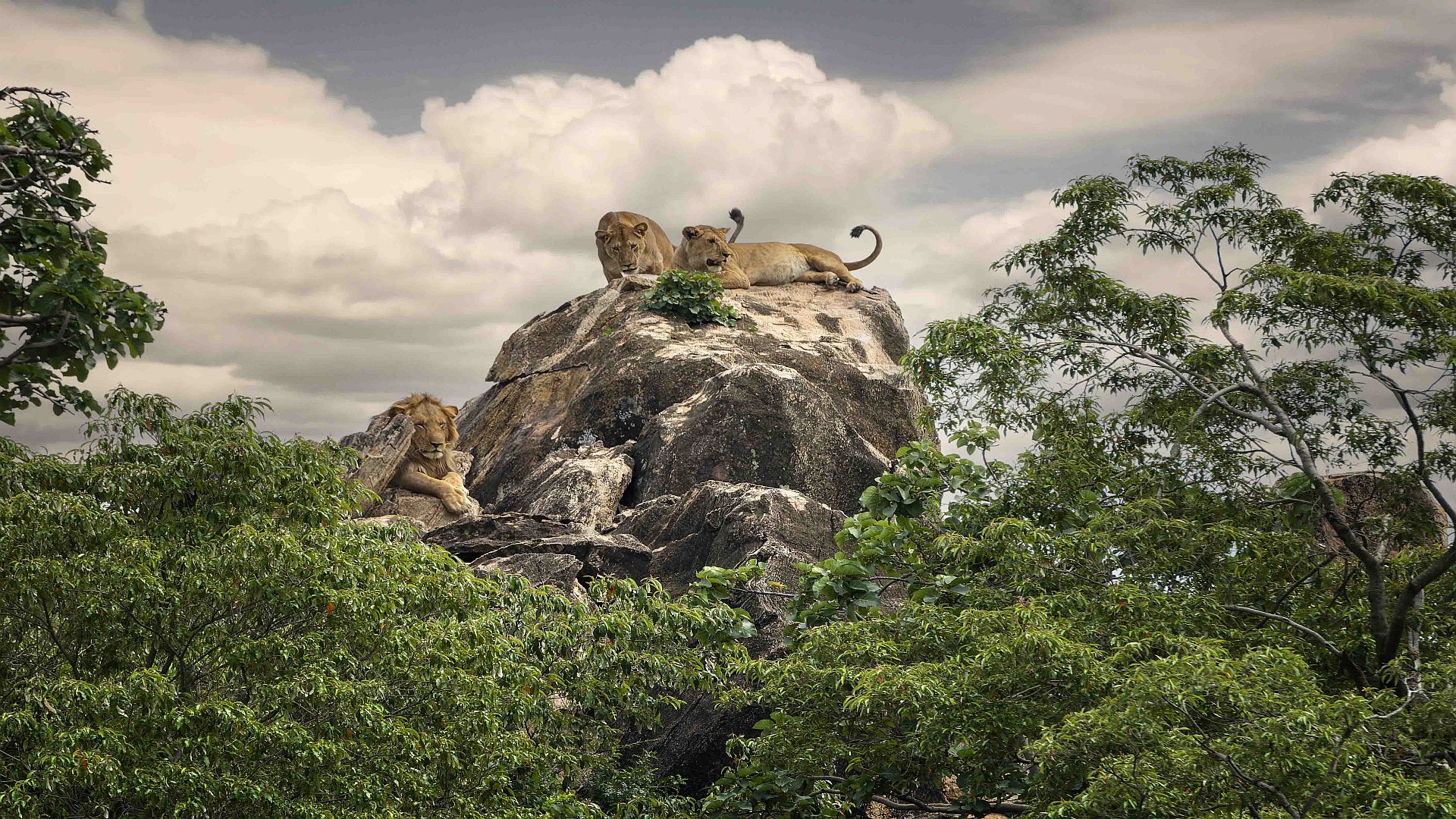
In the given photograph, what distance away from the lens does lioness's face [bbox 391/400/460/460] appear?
18297 millimetres

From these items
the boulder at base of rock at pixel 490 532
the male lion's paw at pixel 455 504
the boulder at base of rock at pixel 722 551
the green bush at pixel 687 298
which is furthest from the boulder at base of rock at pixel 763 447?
the green bush at pixel 687 298

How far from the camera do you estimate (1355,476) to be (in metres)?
17.7

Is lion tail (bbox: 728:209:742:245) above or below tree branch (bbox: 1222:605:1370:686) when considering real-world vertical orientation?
above

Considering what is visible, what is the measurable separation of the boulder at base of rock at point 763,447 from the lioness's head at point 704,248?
7.52 metres

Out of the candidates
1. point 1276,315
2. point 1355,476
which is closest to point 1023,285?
point 1276,315

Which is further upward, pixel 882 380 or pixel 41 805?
pixel 882 380

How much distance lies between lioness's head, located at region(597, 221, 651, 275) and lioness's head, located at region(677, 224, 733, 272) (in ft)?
3.05

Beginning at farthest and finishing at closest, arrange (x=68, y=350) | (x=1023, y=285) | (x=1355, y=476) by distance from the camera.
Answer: (x=1355, y=476) → (x=1023, y=285) → (x=68, y=350)

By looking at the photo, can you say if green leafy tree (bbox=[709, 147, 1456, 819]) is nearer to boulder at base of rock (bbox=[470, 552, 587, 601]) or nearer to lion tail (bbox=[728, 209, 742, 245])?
boulder at base of rock (bbox=[470, 552, 587, 601])

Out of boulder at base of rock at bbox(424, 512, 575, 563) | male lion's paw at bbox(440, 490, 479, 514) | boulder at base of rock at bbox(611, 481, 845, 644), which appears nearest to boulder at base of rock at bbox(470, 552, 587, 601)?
boulder at base of rock at bbox(424, 512, 575, 563)

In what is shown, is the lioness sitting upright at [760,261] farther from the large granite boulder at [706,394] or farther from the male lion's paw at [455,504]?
the male lion's paw at [455,504]

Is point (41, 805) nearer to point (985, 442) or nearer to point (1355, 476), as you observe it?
point (985, 442)

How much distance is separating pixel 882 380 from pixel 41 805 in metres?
17.7

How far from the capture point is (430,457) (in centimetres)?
1845
